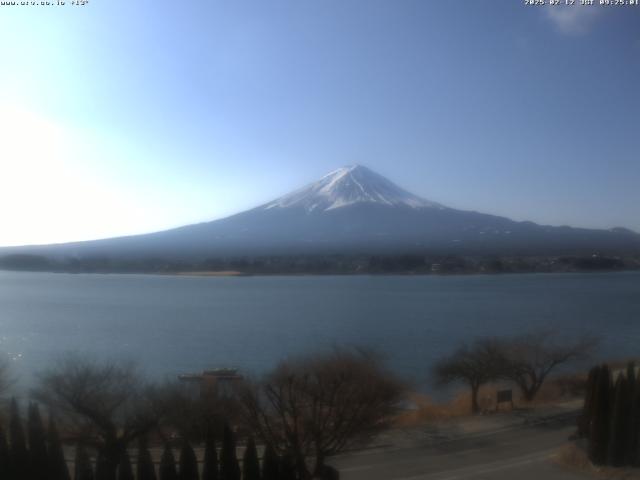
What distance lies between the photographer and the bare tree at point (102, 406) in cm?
462

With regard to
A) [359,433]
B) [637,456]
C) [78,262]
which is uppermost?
[78,262]

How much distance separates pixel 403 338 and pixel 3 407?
24.7 feet

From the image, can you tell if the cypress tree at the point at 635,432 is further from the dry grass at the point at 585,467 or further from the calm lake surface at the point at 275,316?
the calm lake surface at the point at 275,316

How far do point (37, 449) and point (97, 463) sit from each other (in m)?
0.37

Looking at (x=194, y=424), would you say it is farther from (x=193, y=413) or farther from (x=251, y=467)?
(x=251, y=467)

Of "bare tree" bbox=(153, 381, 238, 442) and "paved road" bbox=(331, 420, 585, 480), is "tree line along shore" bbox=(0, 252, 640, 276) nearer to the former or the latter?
"bare tree" bbox=(153, 381, 238, 442)

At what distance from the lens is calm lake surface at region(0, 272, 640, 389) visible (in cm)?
972

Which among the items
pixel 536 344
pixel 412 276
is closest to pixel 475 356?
pixel 536 344

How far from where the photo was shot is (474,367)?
7.68 metres

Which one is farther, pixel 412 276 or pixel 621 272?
pixel 621 272

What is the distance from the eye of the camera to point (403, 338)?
1159 cm

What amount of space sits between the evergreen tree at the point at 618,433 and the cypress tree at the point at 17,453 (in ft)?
13.4

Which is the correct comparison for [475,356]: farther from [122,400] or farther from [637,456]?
[122,400]

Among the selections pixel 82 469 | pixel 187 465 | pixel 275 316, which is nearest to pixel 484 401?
pixel 187 465
